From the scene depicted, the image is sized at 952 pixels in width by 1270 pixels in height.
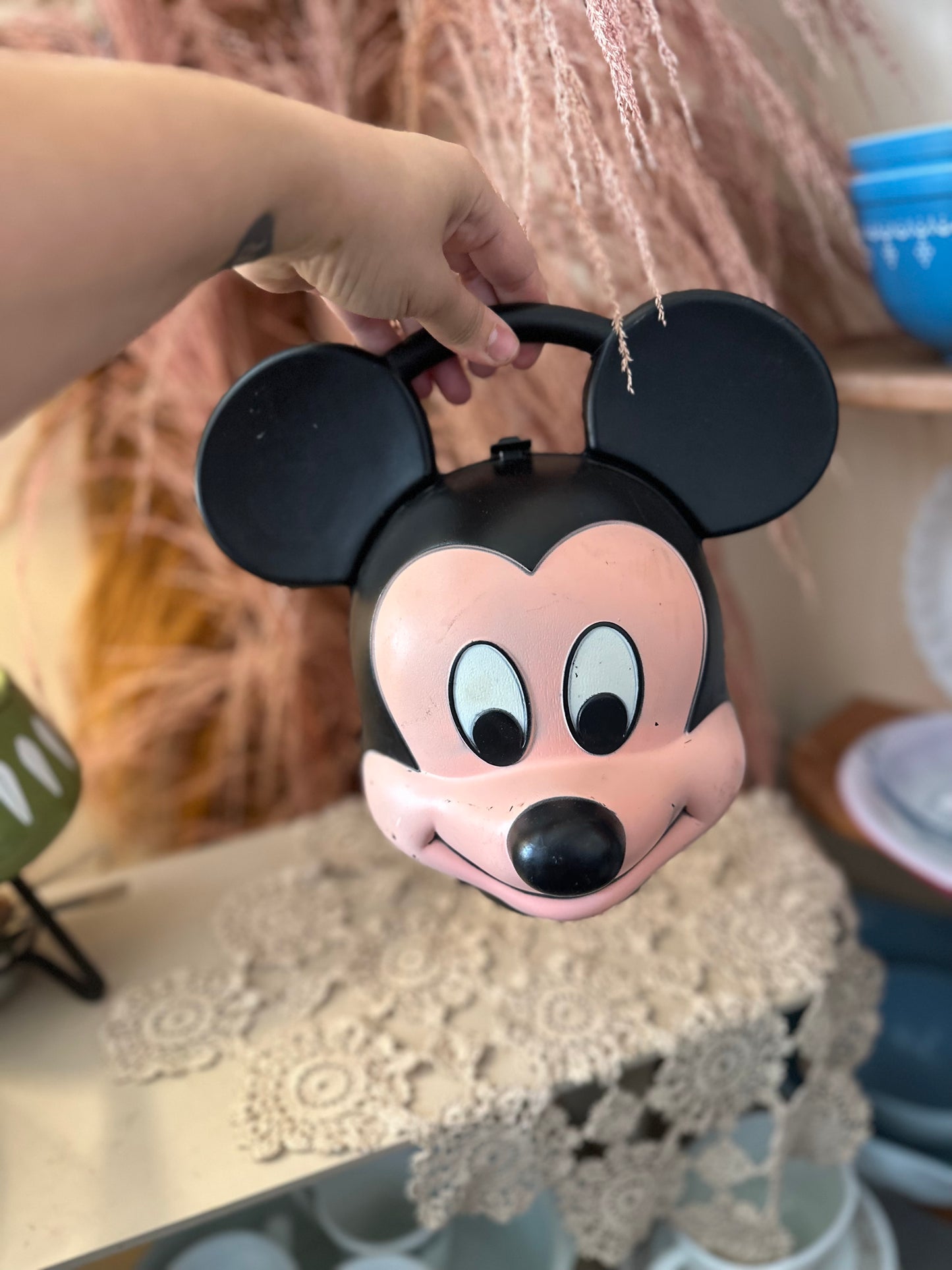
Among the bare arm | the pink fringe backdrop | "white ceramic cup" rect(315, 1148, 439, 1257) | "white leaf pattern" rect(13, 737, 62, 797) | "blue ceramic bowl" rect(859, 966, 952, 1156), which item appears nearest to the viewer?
the bare arm

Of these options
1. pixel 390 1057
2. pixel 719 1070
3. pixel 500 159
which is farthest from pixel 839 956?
pixel 500 159

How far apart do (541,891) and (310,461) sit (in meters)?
0.18

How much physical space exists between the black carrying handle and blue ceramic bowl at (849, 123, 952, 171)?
34 cm

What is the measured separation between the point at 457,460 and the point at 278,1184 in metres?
0.47

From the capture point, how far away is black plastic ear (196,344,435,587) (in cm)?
37

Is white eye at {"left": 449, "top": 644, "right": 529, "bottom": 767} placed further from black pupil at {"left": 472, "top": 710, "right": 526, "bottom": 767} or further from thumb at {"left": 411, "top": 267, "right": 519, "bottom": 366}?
thumb at {"left": 411, "top": 267, "right": 519, "bottom": 366}

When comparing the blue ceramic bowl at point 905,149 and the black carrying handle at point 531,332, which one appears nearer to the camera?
the black carrying handle at point 531,332

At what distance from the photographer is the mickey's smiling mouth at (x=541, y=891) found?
35 centimetres

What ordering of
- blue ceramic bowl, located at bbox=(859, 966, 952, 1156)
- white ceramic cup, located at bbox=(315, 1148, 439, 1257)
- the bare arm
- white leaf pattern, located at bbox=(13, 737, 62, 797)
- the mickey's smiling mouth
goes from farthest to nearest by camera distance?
blue ceramic bowl, located at bbox=(859, 966, 952, 1156), white ceramic cup, located at bbox=(315, 1148, 439, 1257), white leaf pattern, located at bbox=(13, 737, 62, 797), the mickey's smiling mouth, the bare arm

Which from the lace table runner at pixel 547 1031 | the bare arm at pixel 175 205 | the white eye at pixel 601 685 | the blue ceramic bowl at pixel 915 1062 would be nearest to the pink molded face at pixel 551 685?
the white eye at pixel 601 685

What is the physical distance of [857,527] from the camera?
1.01 meters

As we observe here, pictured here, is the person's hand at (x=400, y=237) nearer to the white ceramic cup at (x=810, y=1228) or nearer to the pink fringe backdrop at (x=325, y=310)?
the pink fringe backdrop at (x=325, y=310)

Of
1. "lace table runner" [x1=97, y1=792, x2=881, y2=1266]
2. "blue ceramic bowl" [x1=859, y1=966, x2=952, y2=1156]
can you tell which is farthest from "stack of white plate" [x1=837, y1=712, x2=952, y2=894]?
"blue ceramic bowl" [x1=859, y1=966, x2=952, y2=1156]

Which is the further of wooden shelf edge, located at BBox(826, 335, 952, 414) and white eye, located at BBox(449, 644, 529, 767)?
wooden shelf edge, located at BBox(826, 335, 952, 414)
